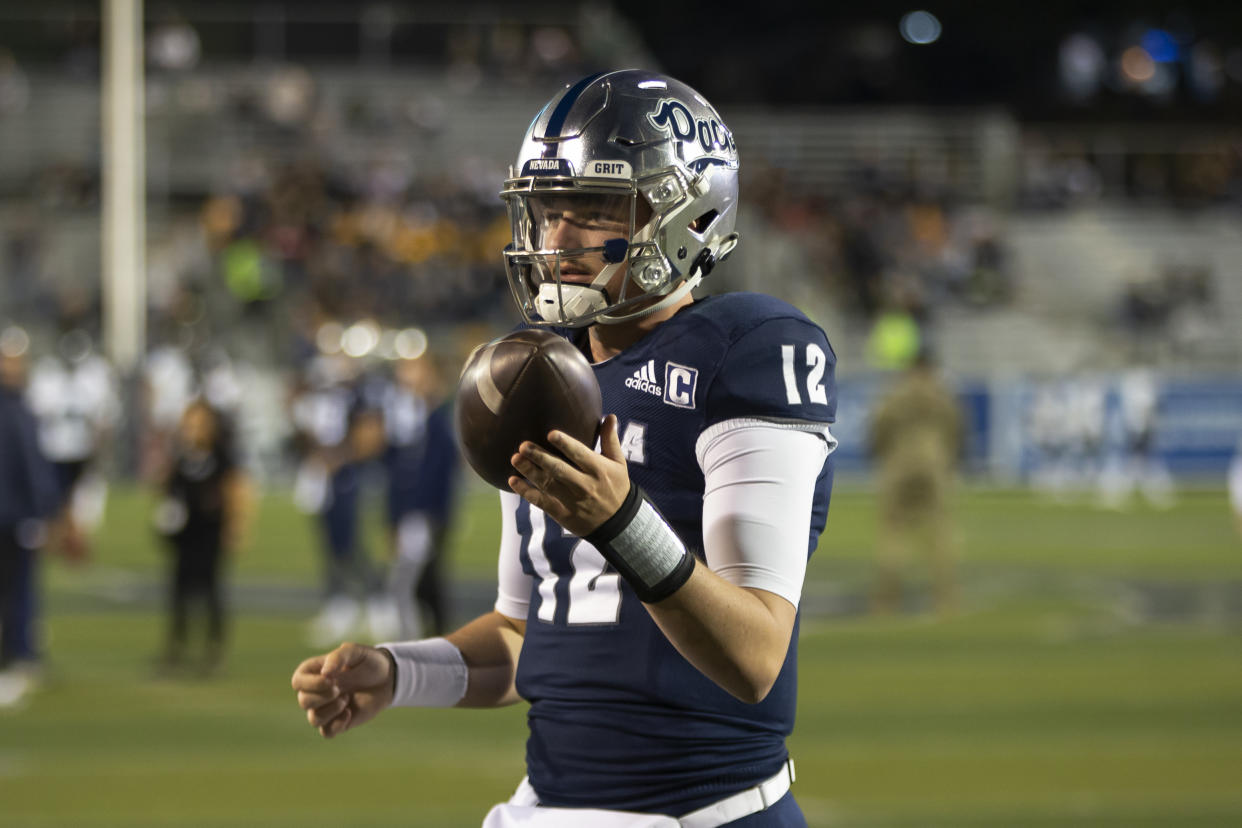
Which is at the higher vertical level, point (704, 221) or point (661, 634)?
point (704, 221)

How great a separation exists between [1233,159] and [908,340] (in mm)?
9968

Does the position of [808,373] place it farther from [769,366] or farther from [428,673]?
[428,673]

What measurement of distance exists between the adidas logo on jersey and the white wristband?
60cm

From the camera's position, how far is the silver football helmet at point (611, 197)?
2529 mm

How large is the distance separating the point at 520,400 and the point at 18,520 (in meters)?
8.49

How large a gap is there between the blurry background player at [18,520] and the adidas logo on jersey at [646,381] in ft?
26.7

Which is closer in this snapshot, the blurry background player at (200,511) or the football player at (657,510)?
the football player at (657,510)

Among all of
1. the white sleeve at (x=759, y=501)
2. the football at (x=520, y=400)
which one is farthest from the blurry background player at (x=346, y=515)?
the football at (x=520, y=400)

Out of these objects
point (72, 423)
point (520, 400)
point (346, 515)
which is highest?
point (72, 423)

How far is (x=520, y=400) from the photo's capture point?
2090mm

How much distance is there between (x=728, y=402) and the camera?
2352 mm

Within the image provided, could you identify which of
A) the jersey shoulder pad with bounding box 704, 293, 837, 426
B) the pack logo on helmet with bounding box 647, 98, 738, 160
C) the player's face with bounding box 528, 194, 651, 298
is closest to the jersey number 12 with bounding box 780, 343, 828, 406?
the jersey shoulder pad with bounding box 704, 293, 837, 426

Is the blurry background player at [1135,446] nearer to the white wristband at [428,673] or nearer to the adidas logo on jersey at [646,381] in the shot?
the white wristband at [428,673]

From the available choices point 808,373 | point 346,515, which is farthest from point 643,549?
point 346,515
